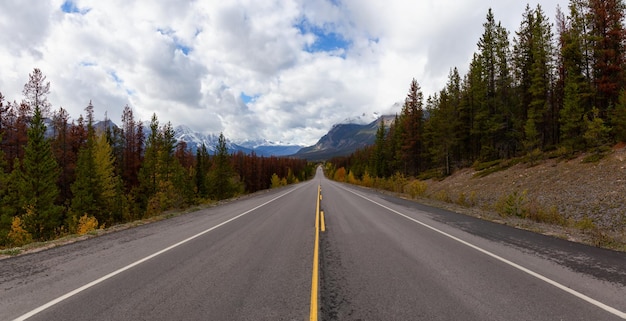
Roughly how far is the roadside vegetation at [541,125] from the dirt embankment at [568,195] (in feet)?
0.32

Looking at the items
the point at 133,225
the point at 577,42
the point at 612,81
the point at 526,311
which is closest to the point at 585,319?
the point at 526,311

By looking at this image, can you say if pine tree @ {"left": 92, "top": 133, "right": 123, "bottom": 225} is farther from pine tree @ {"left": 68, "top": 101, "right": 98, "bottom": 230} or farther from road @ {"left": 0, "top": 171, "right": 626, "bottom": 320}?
road @ {"left": 0, "top": 171, "right": 626, "bottom": 320}

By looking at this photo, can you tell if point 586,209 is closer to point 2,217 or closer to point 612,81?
point 612,81

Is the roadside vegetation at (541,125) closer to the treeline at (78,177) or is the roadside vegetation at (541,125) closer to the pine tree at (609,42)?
the pine tree at (609,42)

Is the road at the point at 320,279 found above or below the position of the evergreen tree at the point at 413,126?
below

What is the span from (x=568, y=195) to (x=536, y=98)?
2006cm

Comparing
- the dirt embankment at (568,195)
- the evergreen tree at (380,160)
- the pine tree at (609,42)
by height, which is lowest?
the dirt embankment at (568,195)

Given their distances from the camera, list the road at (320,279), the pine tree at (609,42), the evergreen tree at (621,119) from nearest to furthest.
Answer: the road at (320,279) → the evergreen tree at (621,119) → the pine tree at (609,42)

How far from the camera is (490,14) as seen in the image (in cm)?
3894

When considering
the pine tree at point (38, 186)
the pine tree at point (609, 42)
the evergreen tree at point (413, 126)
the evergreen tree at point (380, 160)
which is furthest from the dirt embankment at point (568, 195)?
the pine tree at point (38, 186)

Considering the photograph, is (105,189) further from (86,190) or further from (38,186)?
(38,186)

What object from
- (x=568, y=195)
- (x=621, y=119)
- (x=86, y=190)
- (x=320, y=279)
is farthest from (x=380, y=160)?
(x=320, y=279)

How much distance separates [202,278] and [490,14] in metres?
49.0

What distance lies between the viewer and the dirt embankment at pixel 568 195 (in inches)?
444
